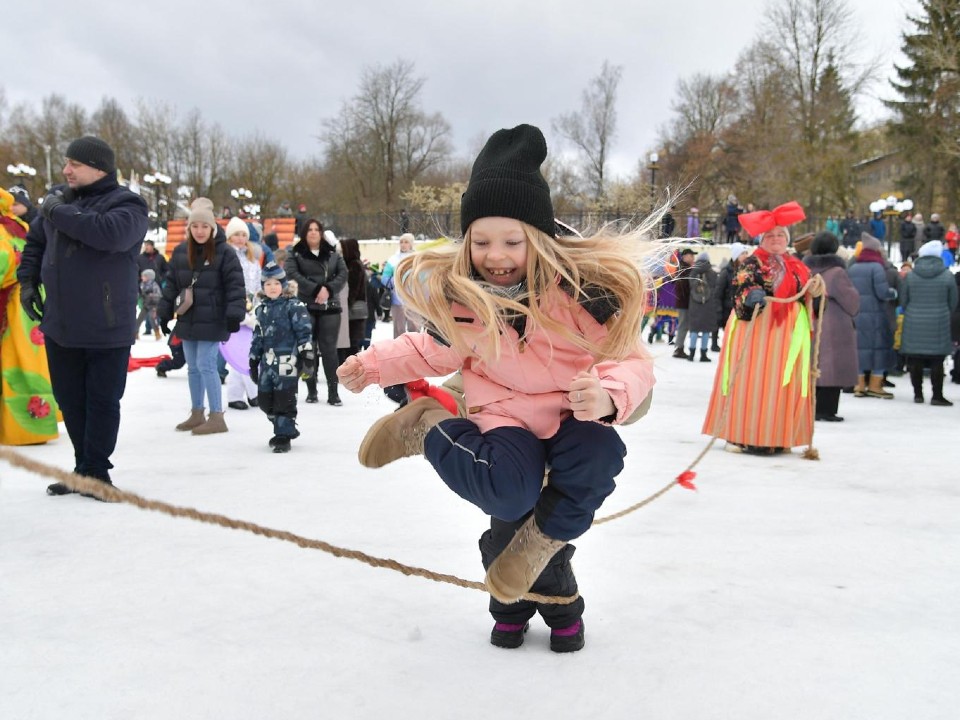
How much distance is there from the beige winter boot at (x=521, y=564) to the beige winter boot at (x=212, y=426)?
508 cm

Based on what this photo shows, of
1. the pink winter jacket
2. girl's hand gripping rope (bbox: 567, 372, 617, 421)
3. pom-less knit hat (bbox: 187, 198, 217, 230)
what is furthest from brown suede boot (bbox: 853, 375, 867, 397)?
girl's hand gripping rope (bbox: 567, 372, 617, 421)

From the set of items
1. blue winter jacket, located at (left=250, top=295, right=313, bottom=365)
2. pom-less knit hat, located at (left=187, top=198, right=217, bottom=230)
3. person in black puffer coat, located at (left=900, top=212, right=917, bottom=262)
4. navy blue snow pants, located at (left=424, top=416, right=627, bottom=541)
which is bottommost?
navy blue snow pants, located at (left=424, top=416, right=627, bottom=541)

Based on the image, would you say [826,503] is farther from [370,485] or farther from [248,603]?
[248,603]

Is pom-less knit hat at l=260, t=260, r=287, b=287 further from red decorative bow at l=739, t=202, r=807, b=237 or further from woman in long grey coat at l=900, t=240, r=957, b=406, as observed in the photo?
woman in long grey coat at l=900, t=240, r=957, b=406

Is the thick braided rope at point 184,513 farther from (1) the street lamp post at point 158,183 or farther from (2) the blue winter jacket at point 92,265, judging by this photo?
(1) the street lamp post at point 158,183

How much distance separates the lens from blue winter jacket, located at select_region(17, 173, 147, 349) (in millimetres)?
4770

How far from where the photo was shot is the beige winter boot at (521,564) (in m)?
2.65

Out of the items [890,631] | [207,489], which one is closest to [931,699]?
[890,631]

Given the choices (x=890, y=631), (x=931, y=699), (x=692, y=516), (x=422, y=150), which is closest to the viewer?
(x=931, y=699)

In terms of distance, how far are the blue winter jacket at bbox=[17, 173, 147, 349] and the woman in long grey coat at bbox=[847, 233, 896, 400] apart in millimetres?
8668

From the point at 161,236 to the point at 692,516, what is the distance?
37.4 m

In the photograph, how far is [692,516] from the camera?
4.96m

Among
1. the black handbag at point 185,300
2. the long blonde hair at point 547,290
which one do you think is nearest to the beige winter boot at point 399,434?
the long blonde hair at point 547,290

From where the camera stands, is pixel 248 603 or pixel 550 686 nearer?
pixel 550 686
